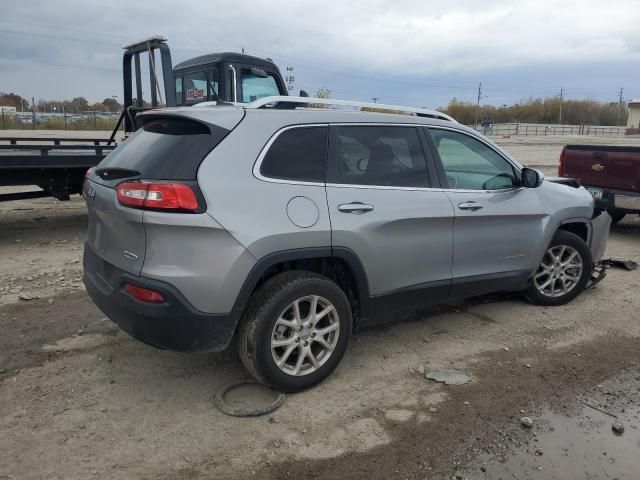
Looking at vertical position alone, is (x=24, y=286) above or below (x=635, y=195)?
below

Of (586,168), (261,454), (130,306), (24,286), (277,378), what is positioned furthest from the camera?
(586,168)

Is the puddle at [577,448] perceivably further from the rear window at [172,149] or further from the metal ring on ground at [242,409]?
the rear window at [172,149]

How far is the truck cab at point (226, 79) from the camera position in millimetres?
8258

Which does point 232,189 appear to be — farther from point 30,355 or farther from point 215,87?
point 215,87

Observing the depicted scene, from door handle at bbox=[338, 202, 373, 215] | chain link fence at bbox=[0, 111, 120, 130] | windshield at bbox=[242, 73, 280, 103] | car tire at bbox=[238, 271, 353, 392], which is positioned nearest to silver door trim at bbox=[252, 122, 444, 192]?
door handle at bbox=[338, 202, 373, 215]

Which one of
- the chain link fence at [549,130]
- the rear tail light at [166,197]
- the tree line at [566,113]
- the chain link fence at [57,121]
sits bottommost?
the rear tail light at [166,197]

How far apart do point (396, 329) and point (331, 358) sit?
1.16 metres

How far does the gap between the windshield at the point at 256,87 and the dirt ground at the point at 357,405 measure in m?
4.48

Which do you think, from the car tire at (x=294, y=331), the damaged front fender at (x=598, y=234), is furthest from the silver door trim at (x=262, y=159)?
the damaged front fender at (x=598, y=234)

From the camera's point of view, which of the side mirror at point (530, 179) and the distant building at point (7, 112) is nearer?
the side mirror at point (530, 179)

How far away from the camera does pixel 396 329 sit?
465 centimetres

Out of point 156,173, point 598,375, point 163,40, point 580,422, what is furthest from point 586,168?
point 156,173

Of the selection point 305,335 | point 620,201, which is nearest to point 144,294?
point 305,335

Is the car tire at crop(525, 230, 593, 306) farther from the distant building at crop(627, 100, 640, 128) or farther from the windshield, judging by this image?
the distant building at crop(627, 100, 640, 128)
